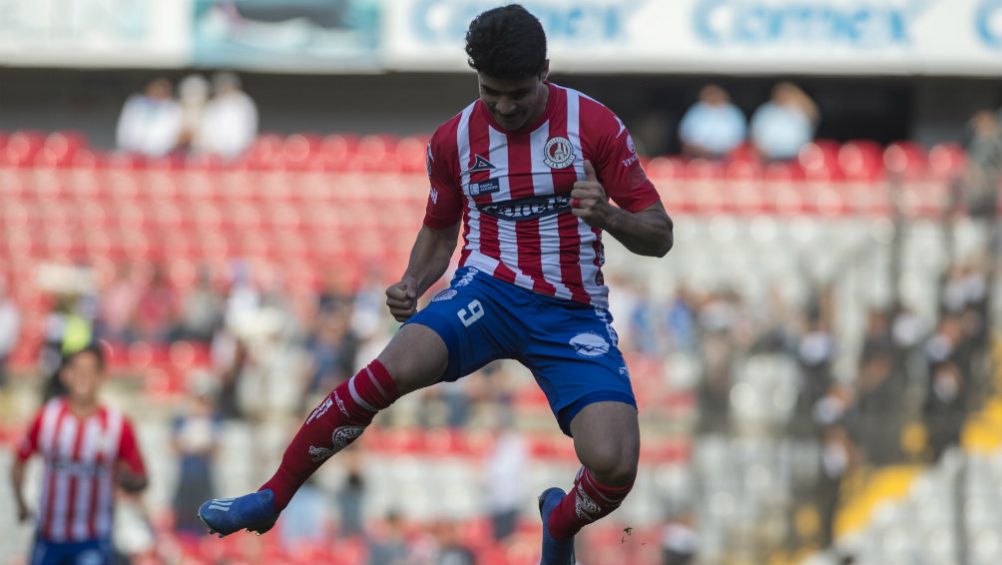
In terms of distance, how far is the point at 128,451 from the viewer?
8.99 metres

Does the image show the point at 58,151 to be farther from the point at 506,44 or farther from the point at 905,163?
the point at 506,44

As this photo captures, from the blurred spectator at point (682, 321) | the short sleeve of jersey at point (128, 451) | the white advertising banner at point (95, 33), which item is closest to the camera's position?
the short sleeve of jersey at point (128, 451)

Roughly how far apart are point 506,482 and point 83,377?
177 inches

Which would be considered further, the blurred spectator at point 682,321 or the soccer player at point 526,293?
the blurred spectator at point 682,321

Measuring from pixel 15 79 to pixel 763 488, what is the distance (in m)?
13.9

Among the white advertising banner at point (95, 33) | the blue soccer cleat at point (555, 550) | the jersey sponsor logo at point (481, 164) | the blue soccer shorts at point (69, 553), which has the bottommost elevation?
the blue soccer shorts at point (69, 553)

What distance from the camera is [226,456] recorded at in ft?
42.8

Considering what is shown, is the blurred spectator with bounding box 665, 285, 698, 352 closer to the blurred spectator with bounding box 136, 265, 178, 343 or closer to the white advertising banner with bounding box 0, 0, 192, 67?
the blurred spectator with bounding box 136, 265, 178, 343

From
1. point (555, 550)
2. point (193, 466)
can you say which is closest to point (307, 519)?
point (193, 466)

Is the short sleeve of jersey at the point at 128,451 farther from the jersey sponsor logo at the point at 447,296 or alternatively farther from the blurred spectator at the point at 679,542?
the blurred spectator at the point at 679,542

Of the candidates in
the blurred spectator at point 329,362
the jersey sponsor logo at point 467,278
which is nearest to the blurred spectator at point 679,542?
the blurred spectator at point 329,362

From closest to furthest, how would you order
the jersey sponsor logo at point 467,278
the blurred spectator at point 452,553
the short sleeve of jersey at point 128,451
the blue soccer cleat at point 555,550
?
the jersey sponsor logo at point 467,278 → the blue soccer cleat at point 555,550 → the short sleeve of jersey at point 128,451 → the blurred spectator at point 452,553

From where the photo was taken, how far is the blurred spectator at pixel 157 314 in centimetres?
1465

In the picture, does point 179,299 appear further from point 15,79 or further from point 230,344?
point 15,79
